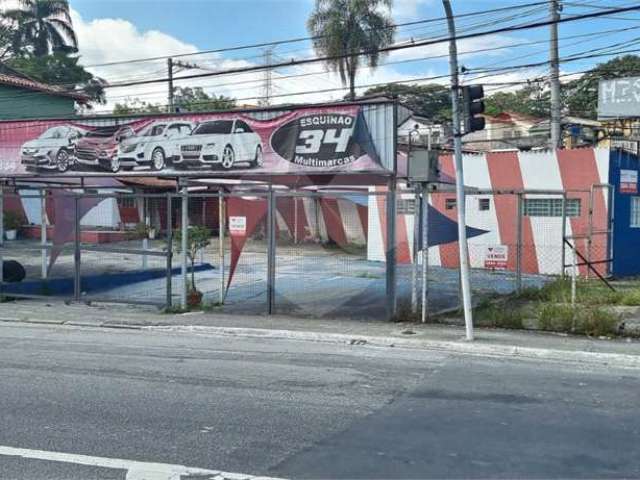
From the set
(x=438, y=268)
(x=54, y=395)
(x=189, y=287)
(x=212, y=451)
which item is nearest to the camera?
(x=212, y=451)

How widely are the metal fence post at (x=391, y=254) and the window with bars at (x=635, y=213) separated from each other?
1179 centimetres

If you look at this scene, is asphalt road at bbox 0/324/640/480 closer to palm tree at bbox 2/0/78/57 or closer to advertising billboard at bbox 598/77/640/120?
advertising billboard at bbox 598/77/640/120

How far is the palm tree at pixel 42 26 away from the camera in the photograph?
5381 cm

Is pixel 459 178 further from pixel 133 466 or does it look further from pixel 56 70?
pixel 56 70

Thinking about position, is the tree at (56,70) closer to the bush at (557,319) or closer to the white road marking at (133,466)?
the bush at (557,319)

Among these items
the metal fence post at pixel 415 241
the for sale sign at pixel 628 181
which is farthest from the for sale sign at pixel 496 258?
the metal fence post at pixel 415 241

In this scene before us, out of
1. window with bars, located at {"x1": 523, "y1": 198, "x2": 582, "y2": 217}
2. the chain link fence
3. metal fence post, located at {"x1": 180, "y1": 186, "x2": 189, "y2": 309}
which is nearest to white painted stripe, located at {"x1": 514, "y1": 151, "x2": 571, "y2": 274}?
window with bars, located at {"x1": 523, "y1": 198, "x2": 582, "y2": 217}

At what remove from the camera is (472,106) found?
10.6 m

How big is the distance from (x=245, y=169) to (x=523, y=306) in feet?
19.5

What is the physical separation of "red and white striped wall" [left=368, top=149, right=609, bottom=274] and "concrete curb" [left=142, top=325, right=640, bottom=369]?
7765 mm

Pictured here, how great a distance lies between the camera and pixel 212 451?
554 cm

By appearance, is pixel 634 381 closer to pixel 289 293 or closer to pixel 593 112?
pixel 289 293

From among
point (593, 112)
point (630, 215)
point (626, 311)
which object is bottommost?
point (626, 311)

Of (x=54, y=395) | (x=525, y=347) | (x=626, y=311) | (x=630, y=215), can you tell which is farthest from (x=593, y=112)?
(x=54, y=395)
